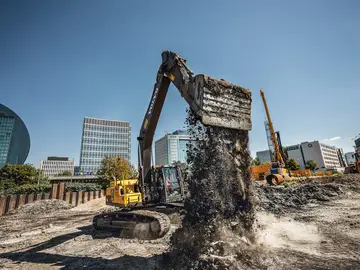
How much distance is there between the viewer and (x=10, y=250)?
605 centimetres

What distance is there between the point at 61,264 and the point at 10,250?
3070 millimetres

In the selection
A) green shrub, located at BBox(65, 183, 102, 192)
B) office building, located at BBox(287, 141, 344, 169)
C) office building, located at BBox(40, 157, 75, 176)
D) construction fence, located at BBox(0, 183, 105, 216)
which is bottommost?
construction fence, located at BBox(0, 183, 105, 216)

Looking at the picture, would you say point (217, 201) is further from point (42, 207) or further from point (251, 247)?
point (42, 207)

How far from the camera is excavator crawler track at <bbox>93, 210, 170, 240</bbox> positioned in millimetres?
5047

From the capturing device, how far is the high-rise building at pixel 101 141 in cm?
10556

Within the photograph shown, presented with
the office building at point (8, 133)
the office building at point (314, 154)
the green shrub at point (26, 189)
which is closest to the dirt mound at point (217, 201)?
the green shrub at point (26, 189)

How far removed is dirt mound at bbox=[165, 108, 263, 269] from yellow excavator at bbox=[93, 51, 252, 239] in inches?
16.5

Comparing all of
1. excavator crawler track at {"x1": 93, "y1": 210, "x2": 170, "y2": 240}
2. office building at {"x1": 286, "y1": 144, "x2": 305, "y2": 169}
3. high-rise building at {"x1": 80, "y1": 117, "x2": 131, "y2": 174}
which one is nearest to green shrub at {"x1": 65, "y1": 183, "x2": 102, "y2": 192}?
excavator crawler track at {"x1": 93, "y1": 210, "x2": 170, "y2": 240}

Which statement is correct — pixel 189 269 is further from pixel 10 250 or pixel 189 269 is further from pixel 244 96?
pixel 10 250

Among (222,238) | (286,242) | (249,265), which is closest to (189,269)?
(222,238)

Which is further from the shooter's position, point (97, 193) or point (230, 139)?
point (97, 193)

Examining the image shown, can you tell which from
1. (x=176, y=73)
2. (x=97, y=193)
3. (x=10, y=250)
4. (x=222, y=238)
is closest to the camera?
(x=222, y=238)

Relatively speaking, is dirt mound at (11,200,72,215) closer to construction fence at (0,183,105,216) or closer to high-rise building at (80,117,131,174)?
construction fence at (0,183,105,216)

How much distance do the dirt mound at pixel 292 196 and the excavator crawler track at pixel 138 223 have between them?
670 centimetres
